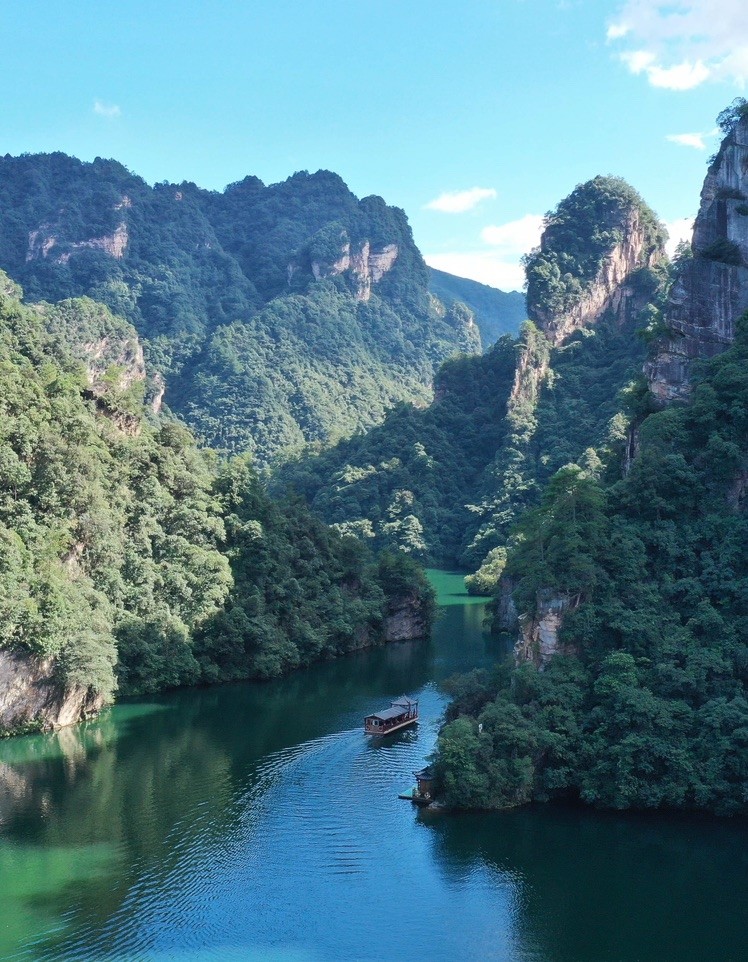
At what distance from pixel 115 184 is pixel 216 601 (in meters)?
97.1

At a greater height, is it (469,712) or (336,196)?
(336,196)

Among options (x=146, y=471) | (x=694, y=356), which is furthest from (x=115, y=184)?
(x=694, y=356)

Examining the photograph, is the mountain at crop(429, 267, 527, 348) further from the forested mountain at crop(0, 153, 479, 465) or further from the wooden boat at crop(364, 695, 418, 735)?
the wooden boat at crop(364, 695, 418, 735)

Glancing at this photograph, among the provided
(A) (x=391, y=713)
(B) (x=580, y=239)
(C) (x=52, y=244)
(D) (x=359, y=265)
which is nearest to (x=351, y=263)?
(D) (x=359, y=265)

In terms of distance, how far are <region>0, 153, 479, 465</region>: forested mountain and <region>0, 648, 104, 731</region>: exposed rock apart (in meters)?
67.7

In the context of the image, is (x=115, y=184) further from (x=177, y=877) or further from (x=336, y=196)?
(x=177, y=877)

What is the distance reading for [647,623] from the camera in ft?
88.1

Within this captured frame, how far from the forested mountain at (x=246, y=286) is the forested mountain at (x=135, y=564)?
54.4m

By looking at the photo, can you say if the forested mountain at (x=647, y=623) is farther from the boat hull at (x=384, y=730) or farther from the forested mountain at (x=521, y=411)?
the forested mountain at (x=521, y=411)

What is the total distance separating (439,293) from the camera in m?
177

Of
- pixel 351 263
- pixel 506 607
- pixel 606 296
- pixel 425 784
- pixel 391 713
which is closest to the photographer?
pixel 425 784

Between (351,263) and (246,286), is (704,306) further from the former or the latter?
(246,286)

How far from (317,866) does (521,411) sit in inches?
2275

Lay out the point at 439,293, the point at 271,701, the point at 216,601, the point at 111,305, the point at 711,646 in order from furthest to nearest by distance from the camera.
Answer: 1. the point at 439,293
2. the point at 111,305
3. the point at 216,601
4. the point at 271,701
5. the point at 711,646
